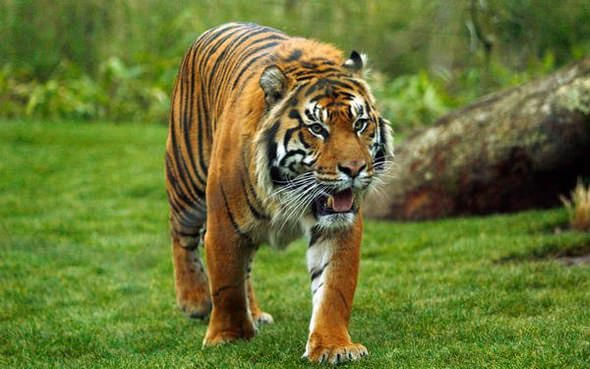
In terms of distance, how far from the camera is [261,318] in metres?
5.45

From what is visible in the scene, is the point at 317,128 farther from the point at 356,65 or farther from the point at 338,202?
the point at 356,65

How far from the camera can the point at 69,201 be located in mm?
9344

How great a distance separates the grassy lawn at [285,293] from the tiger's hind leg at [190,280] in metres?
0.10

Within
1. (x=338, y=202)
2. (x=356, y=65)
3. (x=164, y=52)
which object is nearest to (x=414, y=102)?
(x=164, y=52)

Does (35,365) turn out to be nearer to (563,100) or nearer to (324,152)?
(324,152)

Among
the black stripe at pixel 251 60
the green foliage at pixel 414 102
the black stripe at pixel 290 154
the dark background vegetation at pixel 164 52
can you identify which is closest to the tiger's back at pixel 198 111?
the black stripe at pixel 251 60

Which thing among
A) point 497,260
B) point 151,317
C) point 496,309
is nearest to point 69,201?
point 151,317

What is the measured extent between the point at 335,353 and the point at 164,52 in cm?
1142

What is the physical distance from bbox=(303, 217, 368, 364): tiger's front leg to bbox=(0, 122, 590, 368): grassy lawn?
115 mm

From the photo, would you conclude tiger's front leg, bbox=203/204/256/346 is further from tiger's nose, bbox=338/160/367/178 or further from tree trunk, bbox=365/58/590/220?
tree trunk, bbox=365/58/590/220

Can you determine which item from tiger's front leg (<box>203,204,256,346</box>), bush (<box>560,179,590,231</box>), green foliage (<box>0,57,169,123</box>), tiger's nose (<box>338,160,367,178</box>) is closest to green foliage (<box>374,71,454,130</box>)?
green foliage (<box>0,57,169,123</box>)

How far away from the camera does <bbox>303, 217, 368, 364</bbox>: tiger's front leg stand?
4.25m

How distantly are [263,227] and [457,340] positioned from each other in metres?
1.05

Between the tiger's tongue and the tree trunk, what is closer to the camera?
the tiger's tongue
